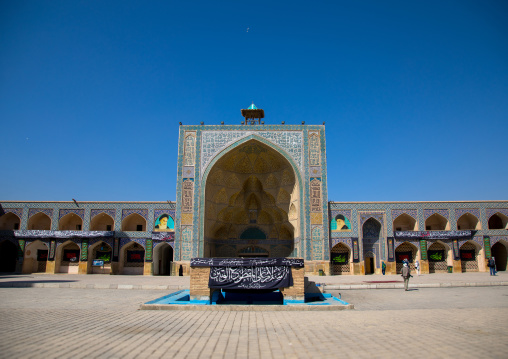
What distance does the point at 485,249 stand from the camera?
23.8m

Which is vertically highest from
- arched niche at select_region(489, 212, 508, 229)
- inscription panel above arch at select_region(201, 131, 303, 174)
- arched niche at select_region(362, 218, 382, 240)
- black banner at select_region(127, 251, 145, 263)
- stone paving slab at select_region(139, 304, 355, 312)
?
inscription panel above arch at select_region(201, 131, 303, 174)

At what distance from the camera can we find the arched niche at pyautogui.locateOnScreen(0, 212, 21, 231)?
982 inches

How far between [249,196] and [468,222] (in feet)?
49.7

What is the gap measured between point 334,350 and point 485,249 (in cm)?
2373

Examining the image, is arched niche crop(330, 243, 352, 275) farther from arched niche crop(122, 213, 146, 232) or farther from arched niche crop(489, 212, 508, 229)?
arched niche crop(122, 213, 146, 232)

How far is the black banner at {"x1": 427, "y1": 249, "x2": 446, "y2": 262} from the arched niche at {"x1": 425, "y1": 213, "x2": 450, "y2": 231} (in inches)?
64.9

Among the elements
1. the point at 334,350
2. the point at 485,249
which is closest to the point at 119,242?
the point at 334,350

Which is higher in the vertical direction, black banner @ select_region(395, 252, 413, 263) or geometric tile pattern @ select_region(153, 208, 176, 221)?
geometric tile pattern @ select_region(153, 208, 176, 221)

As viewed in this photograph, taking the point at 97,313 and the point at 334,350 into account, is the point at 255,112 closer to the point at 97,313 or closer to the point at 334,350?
the point at 97,313

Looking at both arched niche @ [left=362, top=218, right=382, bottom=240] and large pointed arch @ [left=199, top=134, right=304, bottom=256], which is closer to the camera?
large pointed arch @ [left=199, top=134, right=304, bottom=256]

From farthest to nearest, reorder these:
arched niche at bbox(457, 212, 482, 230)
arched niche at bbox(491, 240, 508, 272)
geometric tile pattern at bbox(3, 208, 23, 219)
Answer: arched niche at bbox(491, 240, 508, 272)
arched niche at bbox(457, 212, 482, 230)
geometric tile pattern at bbox(3, 208, 23, 219)

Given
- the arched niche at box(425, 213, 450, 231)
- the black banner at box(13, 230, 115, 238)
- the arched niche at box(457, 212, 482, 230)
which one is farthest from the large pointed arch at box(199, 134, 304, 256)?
the arched niche at box(457, 212, 482, 230)

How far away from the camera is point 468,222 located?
2561cm

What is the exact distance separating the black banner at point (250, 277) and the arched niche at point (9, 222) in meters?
21.3
